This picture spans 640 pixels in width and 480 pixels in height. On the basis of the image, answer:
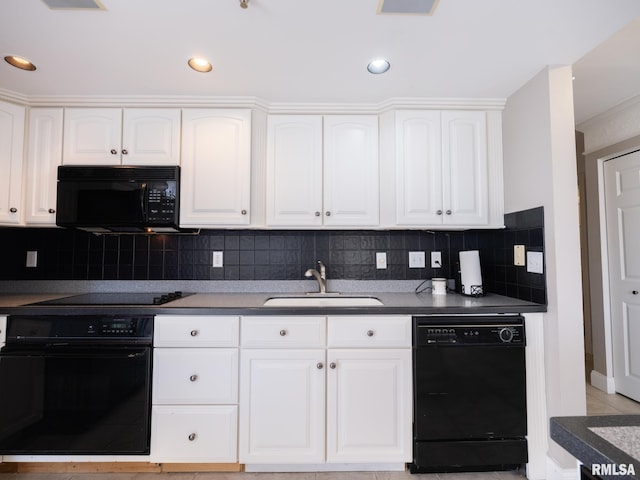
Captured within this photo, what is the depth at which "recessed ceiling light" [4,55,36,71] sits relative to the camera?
5.25 feet

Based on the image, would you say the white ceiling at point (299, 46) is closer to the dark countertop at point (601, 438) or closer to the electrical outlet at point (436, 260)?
the electrical outlet at point (436, 260)

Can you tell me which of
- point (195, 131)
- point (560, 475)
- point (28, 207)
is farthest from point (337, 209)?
point (28, 207)

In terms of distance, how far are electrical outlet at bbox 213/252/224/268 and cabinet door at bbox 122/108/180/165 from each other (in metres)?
0.70

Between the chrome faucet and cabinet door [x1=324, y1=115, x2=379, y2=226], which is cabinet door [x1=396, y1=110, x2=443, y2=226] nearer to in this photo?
cabinet door [x1=324, y1=115, x2=379, y2=226]

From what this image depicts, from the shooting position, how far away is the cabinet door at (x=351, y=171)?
202cm

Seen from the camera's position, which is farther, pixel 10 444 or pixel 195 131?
pixel 195 131

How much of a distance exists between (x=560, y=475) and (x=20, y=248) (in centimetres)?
367

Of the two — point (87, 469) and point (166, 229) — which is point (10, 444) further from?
point (166, 229)

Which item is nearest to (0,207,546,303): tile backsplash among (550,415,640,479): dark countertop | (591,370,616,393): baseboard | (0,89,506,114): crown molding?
(0,89,506,114): crown molding

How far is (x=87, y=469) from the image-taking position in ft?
5.51

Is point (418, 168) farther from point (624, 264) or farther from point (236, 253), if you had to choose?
point (624, 264)

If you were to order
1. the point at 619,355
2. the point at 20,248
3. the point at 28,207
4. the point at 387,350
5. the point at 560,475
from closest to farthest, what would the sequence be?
the point at 560,475
the point at 387,350
the point at 28,207
the point at 20,248
the point at 619,355

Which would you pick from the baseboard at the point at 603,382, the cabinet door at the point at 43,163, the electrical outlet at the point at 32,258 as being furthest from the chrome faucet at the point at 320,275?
the baseboard at the point at 603,382

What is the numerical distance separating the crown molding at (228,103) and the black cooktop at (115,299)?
1.26m
